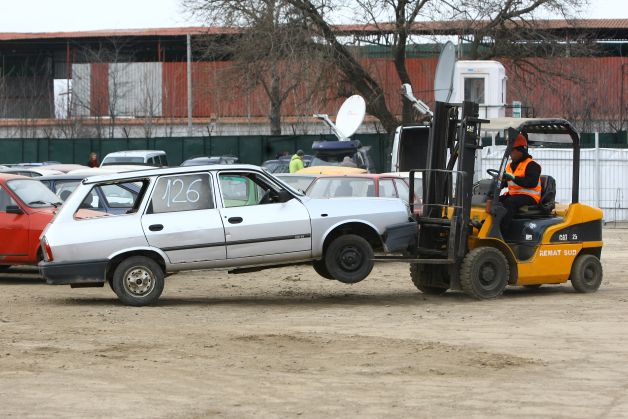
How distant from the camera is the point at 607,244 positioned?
25.1m

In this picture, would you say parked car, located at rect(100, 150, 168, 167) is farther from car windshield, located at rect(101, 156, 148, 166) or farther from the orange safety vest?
the orange safety vest

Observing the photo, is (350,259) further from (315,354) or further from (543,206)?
(315,354)

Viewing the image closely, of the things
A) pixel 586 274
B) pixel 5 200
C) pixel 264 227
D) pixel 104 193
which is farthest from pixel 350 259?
pixel 5 200

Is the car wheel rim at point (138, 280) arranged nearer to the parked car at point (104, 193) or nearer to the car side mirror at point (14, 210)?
the parked car at point (104, 193)

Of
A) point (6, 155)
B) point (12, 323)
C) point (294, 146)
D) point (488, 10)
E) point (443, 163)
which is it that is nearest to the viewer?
point (12, 323)

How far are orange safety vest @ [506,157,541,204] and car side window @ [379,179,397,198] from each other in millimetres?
4460

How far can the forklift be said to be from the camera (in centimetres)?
1516

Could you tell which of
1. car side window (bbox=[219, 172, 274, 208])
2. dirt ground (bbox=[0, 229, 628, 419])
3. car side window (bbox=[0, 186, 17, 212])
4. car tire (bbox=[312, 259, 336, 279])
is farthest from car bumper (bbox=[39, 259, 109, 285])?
car side window (bbox=[0, 186, 17, 212])

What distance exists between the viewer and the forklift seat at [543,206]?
15773 mm

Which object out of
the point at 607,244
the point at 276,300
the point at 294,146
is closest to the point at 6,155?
the point at 294,146

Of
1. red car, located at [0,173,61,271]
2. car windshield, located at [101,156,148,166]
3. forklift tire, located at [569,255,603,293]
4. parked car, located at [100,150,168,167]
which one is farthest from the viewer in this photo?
car windshield, located at [101,156,148,166]

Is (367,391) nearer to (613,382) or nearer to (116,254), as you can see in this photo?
(613,382)

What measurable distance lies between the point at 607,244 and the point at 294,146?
75.1ft

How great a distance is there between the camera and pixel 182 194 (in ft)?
49.3
